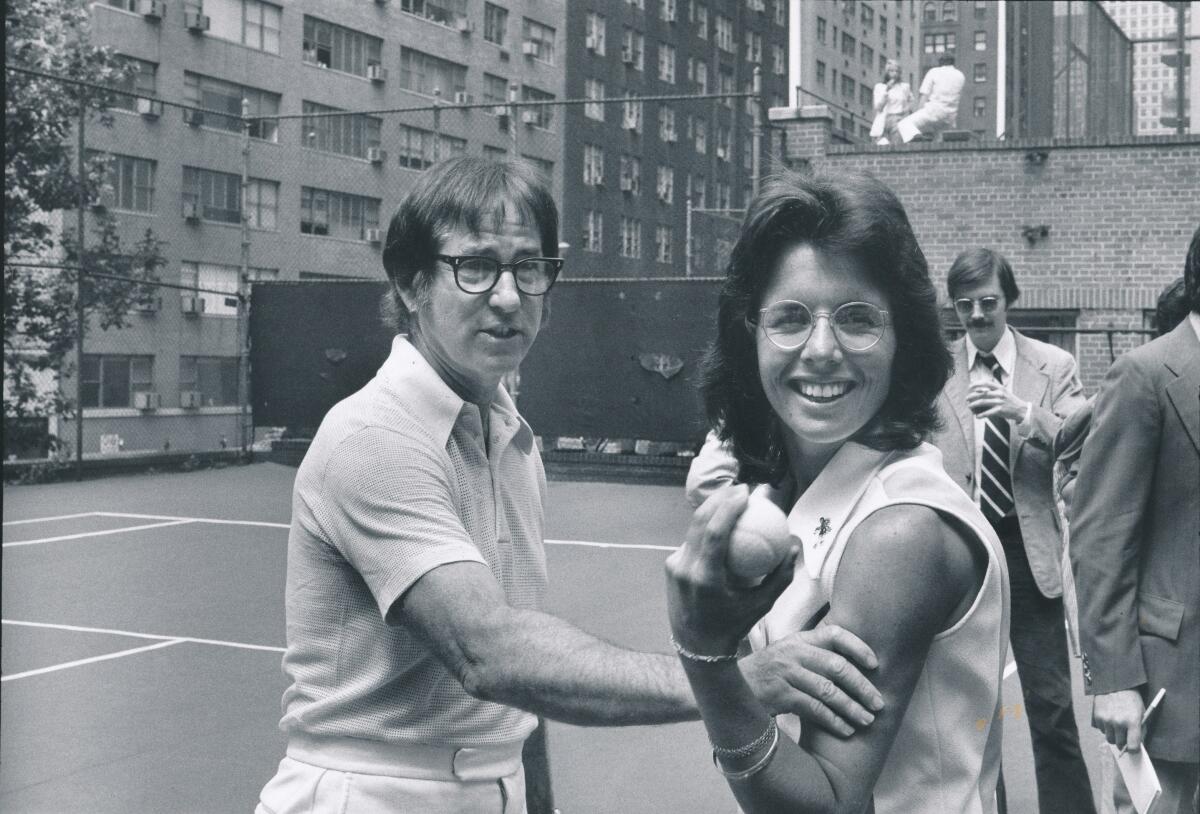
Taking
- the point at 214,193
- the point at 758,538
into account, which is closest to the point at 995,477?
the point at 758,538

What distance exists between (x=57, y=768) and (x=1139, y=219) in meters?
15.0

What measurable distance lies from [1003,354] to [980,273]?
30 centimetres

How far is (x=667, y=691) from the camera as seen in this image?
1.62m

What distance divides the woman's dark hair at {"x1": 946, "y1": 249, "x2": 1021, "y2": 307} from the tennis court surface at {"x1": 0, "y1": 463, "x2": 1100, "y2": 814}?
6.23 feet

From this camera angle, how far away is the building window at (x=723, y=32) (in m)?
16.1

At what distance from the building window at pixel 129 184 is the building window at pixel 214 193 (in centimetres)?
68

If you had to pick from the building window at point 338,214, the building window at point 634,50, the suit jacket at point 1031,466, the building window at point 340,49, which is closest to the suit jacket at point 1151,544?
the suit jacket at point 1031,466

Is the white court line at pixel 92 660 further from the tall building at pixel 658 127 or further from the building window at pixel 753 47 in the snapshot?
the building window at pixel 753 47

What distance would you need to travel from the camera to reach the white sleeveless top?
1508 mm

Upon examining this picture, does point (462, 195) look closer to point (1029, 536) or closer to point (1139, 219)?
point (1029, 536)

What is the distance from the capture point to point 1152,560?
2854 millimetres

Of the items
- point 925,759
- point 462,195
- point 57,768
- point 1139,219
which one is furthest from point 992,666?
point 1139,219

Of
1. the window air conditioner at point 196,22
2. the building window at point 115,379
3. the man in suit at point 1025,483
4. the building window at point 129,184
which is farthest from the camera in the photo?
the building window at point 115,379

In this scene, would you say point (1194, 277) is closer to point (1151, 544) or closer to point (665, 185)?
point (1151, 544)
